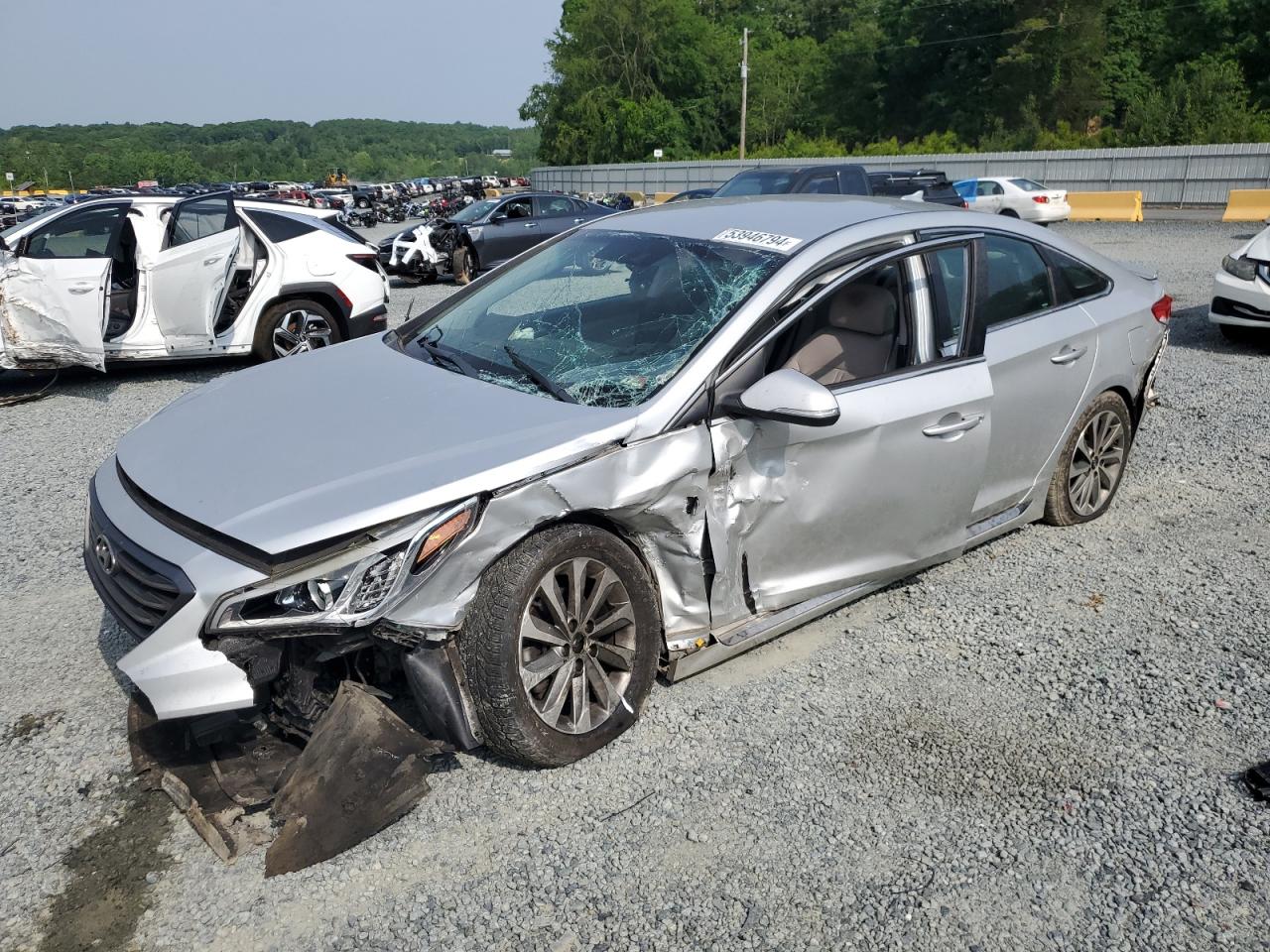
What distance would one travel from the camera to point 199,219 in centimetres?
918

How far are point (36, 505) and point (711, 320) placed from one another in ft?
14.4

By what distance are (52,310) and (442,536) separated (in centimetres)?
700

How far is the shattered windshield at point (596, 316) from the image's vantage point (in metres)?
3.54

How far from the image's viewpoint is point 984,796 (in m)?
3.11

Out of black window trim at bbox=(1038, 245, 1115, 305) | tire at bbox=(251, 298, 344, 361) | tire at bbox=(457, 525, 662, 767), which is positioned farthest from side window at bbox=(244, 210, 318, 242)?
tire at bbox=(457, 525, 662, 767)

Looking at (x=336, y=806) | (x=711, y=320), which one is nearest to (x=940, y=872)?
(x=336, y=806)

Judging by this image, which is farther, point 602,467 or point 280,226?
point 280,226

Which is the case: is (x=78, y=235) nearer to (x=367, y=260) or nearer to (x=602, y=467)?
(x=367, y=260)

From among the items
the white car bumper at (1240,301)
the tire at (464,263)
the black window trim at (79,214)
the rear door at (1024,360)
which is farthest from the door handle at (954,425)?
the tire at (464,263)

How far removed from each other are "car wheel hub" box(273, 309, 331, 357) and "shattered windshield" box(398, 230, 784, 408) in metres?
5.45

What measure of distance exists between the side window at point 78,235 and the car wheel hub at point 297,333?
155 centimetres

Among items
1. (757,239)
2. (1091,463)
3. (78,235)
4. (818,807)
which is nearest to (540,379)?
(757,239)

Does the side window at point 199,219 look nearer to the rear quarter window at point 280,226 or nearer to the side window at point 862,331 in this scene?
the rear quarter window at point 280,226

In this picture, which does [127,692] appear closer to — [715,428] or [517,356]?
[517,356]
